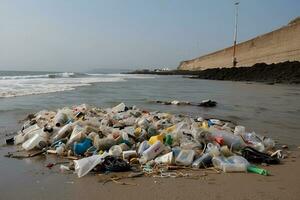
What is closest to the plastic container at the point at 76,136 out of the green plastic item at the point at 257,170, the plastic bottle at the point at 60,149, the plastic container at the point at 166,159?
the plastic bottle at the point at 60,149

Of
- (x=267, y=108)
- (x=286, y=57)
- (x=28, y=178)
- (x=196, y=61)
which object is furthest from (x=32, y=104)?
(x=196, y=61)

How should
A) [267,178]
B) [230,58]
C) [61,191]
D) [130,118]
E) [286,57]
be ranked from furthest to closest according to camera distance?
1. [230,58]
2. [286,57]
3. [130,118]
4. [267,178]
5. [61,191]

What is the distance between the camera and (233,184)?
4508 millimetres

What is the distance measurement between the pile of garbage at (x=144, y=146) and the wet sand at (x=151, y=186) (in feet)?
0.92

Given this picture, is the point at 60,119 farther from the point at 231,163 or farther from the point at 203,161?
the point at 231,163

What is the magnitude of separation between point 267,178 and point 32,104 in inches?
421

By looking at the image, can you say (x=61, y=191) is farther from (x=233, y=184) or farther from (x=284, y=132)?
(x=284, y=132)

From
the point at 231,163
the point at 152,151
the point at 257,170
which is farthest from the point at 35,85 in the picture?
the point at 257,170

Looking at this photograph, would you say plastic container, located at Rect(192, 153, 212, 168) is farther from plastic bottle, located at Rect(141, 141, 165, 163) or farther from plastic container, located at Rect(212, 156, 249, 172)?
plastic bottle, located at Rect(141, 141, 165, 163)

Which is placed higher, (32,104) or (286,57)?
(286,57)

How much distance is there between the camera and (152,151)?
5.61 meters

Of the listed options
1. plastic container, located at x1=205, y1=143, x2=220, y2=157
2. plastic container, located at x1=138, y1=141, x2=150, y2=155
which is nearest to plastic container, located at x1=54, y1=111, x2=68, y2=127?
plastic container, located at x1=138, y1=141, x2=150, y2=155

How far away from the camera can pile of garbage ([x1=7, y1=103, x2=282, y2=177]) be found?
5.27 meters

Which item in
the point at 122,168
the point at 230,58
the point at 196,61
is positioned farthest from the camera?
the point at 196,61
